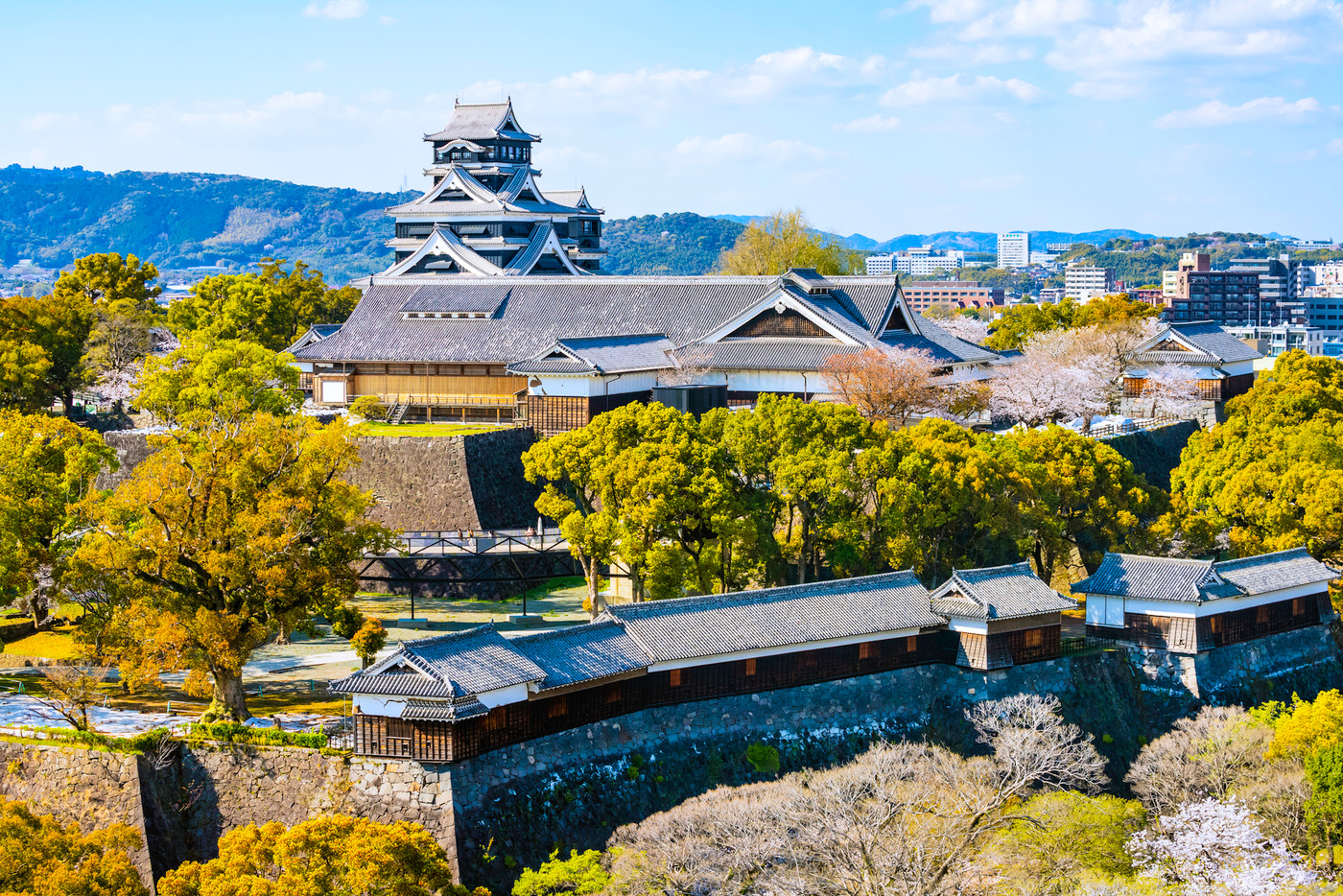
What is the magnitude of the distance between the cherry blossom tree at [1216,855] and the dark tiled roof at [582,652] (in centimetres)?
903

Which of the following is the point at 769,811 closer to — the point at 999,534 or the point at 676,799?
the point at 676,799

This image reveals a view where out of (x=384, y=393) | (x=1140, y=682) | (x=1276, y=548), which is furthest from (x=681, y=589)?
(x=384, y=393)

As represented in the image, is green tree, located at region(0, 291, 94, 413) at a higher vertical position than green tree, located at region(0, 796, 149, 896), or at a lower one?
higher

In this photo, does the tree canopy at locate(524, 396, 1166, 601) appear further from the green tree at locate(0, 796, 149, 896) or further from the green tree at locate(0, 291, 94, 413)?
the green tree at locate(0, 291, 94, 413)

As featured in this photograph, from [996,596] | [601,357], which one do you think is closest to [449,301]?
[601,357]

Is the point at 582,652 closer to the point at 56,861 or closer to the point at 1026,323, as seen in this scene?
the point at 56,861

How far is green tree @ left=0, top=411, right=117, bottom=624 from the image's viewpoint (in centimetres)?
2870

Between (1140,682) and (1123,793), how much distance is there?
3.80 m

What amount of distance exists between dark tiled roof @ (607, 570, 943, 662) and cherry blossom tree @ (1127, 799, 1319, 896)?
7045mm

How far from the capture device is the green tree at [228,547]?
2594 cm

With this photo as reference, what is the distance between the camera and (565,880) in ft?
72.8

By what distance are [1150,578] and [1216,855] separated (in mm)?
10635

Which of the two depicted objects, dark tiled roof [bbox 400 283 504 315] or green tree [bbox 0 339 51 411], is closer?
green tree [bbox 0 339 51 411]

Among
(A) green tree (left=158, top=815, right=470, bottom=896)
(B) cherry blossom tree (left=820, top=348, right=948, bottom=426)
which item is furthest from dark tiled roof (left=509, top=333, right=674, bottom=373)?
(A) green tree (left=158, top=815, right=470, bottom=896)
